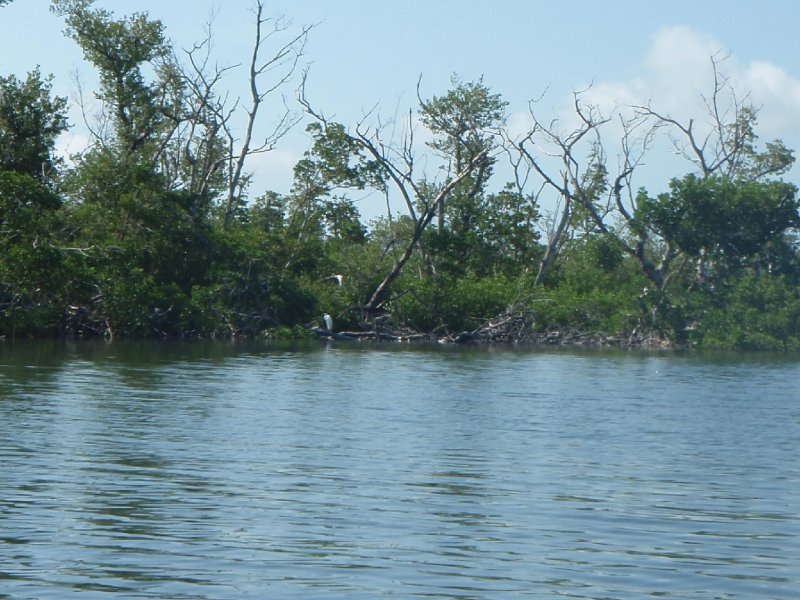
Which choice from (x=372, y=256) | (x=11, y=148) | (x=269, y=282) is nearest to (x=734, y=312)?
(x=372, y=256)

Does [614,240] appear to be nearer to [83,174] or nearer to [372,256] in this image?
[372,256]

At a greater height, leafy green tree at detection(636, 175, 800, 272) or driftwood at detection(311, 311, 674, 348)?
leafy green tree at detection(636, 175, 800, 272)

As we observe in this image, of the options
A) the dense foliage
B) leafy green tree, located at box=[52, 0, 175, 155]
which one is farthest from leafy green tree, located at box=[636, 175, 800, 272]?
leafy green tree, located at box=[52, 0, 175, 155]

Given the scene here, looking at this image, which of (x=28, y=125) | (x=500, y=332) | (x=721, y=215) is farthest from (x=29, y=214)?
(x=721, y=215)

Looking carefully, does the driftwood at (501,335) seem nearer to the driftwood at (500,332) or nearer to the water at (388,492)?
the driftwood at (500,332)

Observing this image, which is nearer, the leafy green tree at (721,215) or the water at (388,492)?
the water at (388,492)

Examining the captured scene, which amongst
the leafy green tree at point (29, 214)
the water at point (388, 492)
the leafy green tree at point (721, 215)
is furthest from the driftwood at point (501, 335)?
the water at point (388, 492)

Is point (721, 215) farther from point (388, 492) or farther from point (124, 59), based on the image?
point (388, 492)

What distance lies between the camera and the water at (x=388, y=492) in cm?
850

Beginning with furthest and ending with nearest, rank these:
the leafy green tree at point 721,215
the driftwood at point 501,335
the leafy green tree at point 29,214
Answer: the leafy green tree at point 721,215 → the driftwood at point 501,335 → the leafy green tree at point 29,214

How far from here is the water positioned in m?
8.50

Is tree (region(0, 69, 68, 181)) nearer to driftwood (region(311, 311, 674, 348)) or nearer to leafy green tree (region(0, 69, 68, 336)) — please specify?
leafy green tree (region(0, 69, 68, 336))

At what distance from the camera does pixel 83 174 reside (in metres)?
42.4

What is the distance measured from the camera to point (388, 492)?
1191 centimetres
